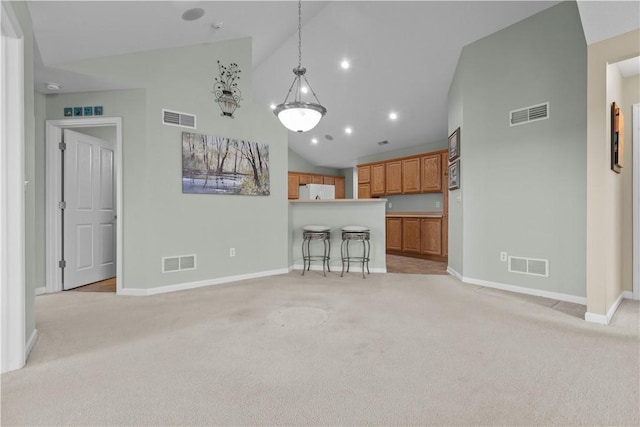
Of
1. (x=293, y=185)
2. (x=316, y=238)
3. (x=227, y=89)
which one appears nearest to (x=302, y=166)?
(x=293, y=185)

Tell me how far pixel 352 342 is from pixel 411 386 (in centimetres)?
66

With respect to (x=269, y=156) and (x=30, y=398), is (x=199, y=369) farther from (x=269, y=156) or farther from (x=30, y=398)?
(x=269, y=156)

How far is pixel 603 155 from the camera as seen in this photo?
2.71 metres

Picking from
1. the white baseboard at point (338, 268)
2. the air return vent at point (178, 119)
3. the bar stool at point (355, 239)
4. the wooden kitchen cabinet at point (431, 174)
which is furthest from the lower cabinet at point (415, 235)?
the air return vent at point (178, 119)

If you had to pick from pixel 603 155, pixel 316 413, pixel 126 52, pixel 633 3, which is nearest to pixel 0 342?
pixel 316 413

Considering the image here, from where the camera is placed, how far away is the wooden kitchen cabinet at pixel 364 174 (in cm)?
841

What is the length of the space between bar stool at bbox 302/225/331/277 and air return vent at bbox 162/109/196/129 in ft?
6.95

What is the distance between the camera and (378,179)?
8.13m

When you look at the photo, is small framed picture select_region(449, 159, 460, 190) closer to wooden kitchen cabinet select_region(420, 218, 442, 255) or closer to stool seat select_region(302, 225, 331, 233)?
wooden kitchen cabinet select_region(420, 218, 442, 255)

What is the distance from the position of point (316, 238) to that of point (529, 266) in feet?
9.18

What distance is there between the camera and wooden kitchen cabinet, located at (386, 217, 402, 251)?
7.36 m

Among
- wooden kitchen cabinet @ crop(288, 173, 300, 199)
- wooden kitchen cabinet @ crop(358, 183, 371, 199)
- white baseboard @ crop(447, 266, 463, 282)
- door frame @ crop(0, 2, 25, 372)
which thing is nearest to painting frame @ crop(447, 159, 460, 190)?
white baseboard @ crop(447, 266, 463, 282)

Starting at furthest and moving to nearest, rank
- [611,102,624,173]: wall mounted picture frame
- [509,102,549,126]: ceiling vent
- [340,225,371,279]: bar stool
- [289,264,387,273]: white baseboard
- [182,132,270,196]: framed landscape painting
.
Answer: [289,264,387,273]: white baseboard
[340,225,371,279]: bar stool
[182,132,270,196]: framed landscape painting
[509,102,549,126]: ceiling vent
[611,102,624,173]: wall mounted picture frame

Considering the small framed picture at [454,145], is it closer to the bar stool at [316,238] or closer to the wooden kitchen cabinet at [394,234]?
the bar stool at [316,238]
